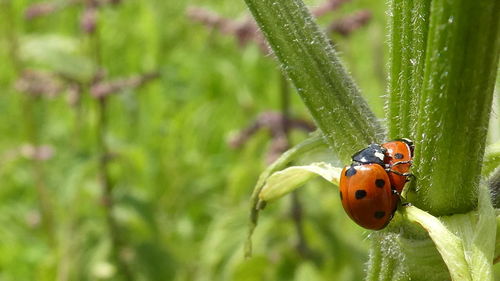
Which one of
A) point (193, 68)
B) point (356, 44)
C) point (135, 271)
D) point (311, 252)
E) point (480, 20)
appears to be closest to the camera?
point (480, 20)

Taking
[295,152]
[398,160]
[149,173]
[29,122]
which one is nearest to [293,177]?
[295,152]

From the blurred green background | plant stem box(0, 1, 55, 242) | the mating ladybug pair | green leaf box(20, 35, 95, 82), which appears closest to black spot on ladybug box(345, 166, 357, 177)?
the mating ladybug pair

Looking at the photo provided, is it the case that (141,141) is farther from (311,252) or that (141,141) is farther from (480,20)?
(480,20)

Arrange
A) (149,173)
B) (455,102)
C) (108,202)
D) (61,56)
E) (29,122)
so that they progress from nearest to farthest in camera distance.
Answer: (455,102)
(61,56)
(108,202)
(29,122)
(149,173)

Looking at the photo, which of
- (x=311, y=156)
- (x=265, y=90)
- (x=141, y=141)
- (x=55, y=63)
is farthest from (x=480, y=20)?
(x=265, y=90)

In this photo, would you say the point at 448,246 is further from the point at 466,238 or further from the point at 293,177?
the point at 293,177

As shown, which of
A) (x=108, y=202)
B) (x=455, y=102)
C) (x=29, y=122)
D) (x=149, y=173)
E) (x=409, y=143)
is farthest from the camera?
(x=149, y=173)

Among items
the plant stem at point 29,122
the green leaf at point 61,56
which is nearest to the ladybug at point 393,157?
the green leaf at point 61,56
